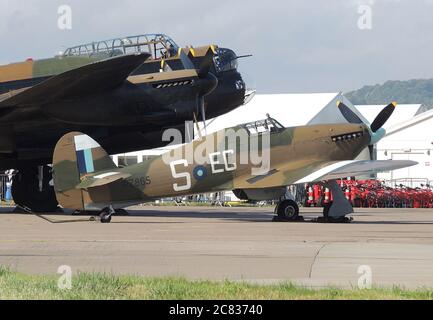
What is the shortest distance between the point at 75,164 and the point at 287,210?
6.17 metres

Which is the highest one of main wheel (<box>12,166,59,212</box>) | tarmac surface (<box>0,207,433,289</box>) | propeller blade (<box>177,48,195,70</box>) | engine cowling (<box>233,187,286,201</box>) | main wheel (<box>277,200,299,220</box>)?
propeller blade (<box>177,48,195,70</box>)

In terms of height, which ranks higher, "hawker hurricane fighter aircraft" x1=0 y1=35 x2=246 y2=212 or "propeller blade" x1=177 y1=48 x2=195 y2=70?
"propeller blade" x1=177 y1=48 x2=195 y2=70

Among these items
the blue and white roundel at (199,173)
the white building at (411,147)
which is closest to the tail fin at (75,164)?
the blue and white roundel at (199,173)

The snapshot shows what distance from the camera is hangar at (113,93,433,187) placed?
52281mm

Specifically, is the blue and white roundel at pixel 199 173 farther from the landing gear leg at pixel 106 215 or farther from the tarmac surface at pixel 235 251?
the landing gear leg at pixel 106 215

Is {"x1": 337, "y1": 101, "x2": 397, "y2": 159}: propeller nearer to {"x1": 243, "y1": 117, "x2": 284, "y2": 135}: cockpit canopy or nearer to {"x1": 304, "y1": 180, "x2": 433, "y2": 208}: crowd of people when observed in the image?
{"x1": 243, "y1": 117, "x2": 284, "y2": 135}: cockpit canopy

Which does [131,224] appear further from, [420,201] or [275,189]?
[420,201]

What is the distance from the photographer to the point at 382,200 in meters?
41.1

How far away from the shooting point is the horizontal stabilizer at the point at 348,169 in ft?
77.0

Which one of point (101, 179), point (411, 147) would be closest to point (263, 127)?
point (101, 179)

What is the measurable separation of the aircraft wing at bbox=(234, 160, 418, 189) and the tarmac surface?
157 centimetres

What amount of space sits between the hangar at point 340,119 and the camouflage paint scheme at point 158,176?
26282 mm

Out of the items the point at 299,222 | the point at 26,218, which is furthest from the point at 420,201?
the point at 26,218

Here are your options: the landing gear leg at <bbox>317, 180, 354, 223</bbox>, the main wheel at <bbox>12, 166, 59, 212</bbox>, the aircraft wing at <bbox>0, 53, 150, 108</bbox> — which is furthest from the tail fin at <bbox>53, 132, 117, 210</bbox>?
the main wheel at <bbox>12, 166, 59, 212</bbox>
